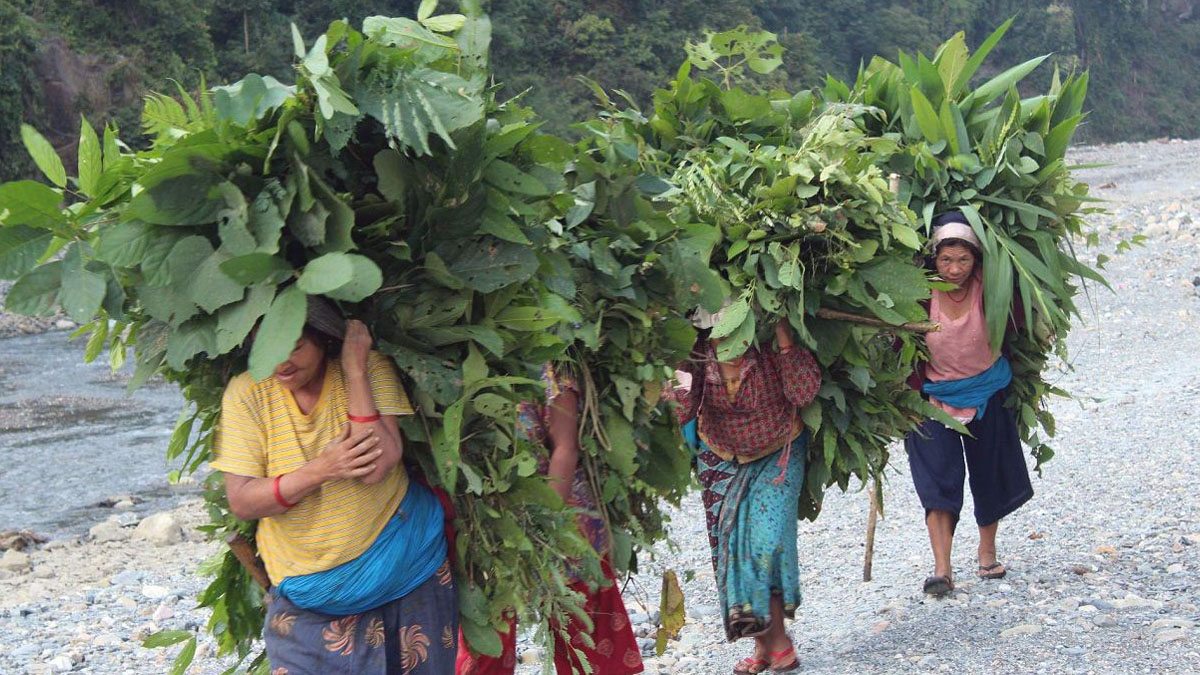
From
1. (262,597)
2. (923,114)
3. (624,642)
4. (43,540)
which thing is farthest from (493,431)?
(43,540)

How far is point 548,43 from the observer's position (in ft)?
117

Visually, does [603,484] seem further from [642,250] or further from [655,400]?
[642,250]

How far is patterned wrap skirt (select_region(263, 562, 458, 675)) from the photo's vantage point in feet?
9.57

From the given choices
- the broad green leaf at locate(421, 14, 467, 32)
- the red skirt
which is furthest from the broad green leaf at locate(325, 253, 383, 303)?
the red skirt

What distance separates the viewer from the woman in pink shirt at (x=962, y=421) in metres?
5.25

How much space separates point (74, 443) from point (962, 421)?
410 inches

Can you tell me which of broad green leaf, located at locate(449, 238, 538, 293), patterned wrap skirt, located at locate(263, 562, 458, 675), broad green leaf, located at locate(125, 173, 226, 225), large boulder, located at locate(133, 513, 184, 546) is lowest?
large boulder, located at locate(133, 513, 184, 546)

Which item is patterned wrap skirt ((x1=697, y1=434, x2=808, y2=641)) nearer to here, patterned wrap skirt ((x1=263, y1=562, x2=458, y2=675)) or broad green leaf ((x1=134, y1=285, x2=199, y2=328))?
patterned wrap skirt ((x1=263, y1=562, x2=458, y2=675))

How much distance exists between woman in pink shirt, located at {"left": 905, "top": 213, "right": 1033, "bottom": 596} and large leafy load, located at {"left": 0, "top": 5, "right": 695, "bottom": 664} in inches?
86.7

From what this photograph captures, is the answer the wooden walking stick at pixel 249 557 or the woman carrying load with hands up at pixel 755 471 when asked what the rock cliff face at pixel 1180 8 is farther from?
the wooden walking stick at pixel 249 557

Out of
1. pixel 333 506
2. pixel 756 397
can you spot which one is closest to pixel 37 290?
pixel 333 506

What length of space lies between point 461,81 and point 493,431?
819 millimetres

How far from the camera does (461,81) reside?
271cm

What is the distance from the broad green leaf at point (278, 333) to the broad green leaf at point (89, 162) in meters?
0.51
